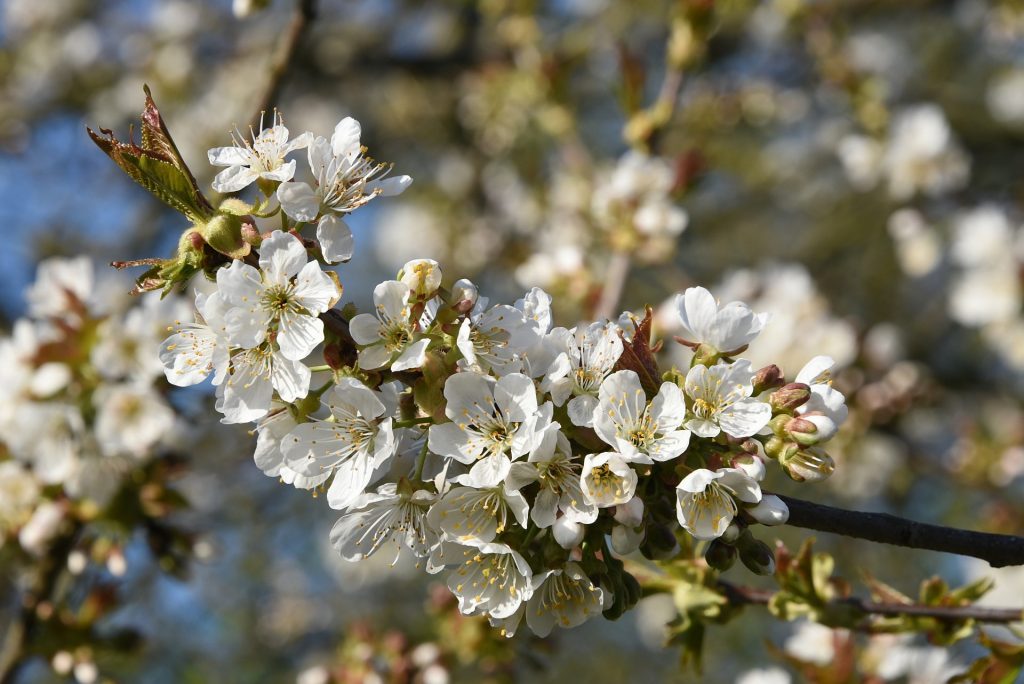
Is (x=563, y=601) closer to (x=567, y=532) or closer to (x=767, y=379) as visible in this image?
(x=567, y=532)

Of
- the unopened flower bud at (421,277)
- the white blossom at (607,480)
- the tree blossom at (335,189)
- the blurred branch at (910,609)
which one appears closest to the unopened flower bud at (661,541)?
the white blossom at (607,480)

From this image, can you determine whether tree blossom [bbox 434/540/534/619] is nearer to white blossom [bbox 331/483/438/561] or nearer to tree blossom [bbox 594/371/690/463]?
white blossom [bbox 331/483/438/561]

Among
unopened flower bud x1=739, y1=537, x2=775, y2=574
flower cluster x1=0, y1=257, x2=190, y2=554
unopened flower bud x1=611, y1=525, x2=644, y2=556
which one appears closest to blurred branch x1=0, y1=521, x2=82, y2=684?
flower cluster x1=0, y1=257, x2=190, y2=554

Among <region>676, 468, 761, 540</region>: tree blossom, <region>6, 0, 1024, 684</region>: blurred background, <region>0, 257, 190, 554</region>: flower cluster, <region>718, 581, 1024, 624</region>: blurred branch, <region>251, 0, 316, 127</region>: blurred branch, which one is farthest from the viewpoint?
<region>6, 0, 1024, 684</region>: blurred background

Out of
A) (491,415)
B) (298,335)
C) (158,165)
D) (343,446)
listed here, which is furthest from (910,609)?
(158,165)

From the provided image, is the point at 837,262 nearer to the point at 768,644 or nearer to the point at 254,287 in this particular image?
the point at 768,644
